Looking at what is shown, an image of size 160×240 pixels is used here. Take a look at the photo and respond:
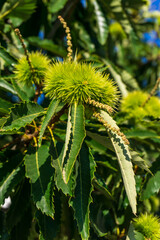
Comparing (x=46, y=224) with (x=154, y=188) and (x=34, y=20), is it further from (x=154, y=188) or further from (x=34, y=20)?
(x=34, y=20)

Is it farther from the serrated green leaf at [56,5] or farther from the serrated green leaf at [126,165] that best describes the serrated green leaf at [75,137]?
the serrated green leaf at [56,5]

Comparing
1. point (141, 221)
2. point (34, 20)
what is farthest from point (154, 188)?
point (34, 20)

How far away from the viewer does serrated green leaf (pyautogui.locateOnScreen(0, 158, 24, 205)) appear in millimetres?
1243

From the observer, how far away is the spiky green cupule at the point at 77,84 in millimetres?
1110

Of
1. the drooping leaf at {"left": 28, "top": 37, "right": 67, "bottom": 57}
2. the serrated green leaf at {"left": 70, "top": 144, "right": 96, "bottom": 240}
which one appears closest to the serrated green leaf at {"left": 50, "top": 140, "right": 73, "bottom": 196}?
the serrated green leaf at {"left": 70, "top": 144, "right": 96, "bottom": 240}

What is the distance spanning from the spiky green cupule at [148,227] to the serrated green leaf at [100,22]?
1.25 metres

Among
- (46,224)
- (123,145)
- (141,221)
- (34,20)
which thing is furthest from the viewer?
(34,20)


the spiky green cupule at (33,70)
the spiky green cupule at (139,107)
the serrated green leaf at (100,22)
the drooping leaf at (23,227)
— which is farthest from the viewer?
the serrated green leaf at (100,22)

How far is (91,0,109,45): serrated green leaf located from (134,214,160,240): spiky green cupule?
1254mm

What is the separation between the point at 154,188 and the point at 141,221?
15 centimetres

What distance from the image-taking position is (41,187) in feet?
3.82

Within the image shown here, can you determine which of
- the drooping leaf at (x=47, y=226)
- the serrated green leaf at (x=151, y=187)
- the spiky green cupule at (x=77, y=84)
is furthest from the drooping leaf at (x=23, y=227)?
the spiky green cupule at (x=77, y=84)

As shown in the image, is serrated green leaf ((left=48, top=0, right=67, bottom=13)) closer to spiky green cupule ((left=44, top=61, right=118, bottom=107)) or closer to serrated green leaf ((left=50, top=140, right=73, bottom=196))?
spiky green cupule ((left=44, top=61, right=118, bottom=107))

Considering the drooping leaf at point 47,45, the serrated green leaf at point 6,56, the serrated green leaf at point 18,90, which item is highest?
the drooping leaf at point 47,45
